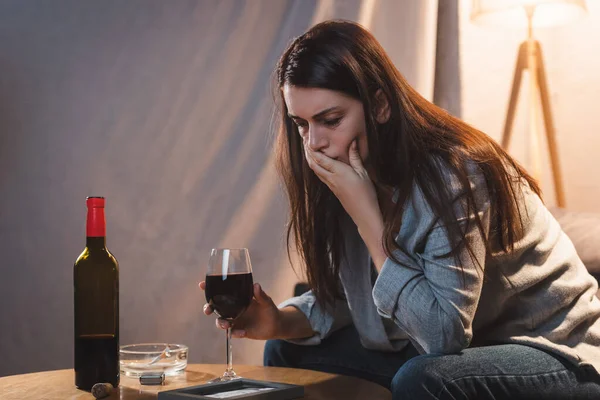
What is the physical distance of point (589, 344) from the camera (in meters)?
1.27

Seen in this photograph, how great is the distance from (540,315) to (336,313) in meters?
0.46

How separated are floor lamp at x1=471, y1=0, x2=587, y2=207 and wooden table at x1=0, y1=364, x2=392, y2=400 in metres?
1.32

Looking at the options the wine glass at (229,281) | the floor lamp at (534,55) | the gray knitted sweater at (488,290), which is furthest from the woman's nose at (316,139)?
the floor lamp at (534,55)

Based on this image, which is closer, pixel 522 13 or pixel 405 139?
pixel 405 139

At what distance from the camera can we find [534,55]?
7.54 feet

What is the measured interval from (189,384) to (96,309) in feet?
0.60

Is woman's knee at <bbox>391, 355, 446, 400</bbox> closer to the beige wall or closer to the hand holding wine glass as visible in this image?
the hand holding wine glass

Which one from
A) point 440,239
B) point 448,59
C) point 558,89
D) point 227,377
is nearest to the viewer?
point 227,377

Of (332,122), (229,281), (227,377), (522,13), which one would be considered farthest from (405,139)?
(522,13)

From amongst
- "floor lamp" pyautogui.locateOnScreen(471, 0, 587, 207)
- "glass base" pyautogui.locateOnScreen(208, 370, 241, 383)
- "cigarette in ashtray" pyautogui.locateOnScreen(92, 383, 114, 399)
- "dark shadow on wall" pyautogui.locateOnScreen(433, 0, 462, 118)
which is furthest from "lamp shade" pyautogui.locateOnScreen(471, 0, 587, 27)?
"cigarette in ashtray" pyautogui.locateOnScreen(92, 383, 114, 399)

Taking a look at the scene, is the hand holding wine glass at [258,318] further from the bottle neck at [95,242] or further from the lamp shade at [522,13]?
the lamp shade at [522,13]

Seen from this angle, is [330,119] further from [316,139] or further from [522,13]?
[522,13]

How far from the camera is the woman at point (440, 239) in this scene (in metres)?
1.15

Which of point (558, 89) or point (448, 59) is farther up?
point (448, 59)
